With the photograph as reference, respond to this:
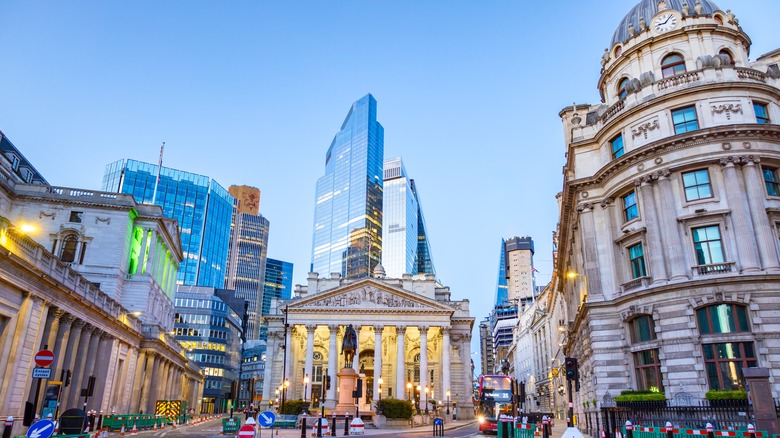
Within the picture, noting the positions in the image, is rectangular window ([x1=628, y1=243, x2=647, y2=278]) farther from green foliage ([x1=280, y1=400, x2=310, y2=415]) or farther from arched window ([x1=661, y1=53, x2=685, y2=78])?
green foliage ([x1=280, y1=400, x2=310, y2=415])

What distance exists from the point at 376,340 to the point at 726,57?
51.3 m

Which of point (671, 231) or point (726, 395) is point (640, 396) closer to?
point (726, 395)

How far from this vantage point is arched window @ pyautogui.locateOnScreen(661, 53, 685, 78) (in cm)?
3272

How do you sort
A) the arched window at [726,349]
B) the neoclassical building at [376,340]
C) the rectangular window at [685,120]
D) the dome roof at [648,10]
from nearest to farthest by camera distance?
1. the arched window at [726,349]
2. the rectangular window at [685,120]
3. the dome roof at [648,10]
4. the neoclassical building at [376,340]

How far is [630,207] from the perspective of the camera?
31.2m

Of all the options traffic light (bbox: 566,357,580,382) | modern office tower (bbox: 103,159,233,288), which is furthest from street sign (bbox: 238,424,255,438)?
modern office tower (bbox: 103,159,233,288)

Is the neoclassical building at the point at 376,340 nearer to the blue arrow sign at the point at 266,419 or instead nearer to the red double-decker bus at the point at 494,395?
the red double-decker bus at the point at 494,395

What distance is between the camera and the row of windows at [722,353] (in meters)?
24.6

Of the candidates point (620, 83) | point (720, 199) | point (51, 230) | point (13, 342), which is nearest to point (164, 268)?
point (51, 230)

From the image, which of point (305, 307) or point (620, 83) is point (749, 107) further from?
point (305, 307)

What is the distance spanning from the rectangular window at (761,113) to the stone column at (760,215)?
3.58m

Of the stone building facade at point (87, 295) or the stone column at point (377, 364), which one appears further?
the stone column at point (377, 364)

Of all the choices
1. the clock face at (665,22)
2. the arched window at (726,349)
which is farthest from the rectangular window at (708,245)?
the clock face at (665,22)

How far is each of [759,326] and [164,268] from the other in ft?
188
